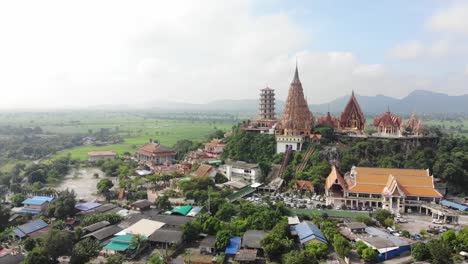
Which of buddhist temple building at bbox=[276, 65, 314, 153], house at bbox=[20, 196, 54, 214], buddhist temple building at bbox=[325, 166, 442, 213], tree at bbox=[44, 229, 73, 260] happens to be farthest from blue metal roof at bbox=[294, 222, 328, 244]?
house at bbox=[20, 196, 54, 214]

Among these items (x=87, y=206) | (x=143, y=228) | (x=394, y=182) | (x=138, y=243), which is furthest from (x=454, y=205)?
(x=87, y=206)

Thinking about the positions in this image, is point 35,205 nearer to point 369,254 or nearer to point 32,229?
point 32,229

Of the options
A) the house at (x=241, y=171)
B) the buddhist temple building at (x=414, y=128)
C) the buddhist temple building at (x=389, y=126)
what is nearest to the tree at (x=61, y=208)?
the house at (x=241, y=171)

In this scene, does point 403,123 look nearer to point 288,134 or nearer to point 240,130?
point 288,134

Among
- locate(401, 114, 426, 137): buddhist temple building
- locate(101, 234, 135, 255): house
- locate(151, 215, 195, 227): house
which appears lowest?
locate(101, 234, 135, 255): house

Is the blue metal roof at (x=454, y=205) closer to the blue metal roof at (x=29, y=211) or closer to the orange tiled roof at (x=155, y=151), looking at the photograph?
the blue metal roof at (x=29, y=211)

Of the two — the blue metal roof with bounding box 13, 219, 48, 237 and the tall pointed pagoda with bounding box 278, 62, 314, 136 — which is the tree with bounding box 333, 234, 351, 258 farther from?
the tall pointed pagoda with bounding box 278, 62, 314, 136

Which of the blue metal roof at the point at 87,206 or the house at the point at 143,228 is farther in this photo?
the blue metal roof at the point at 87,206
